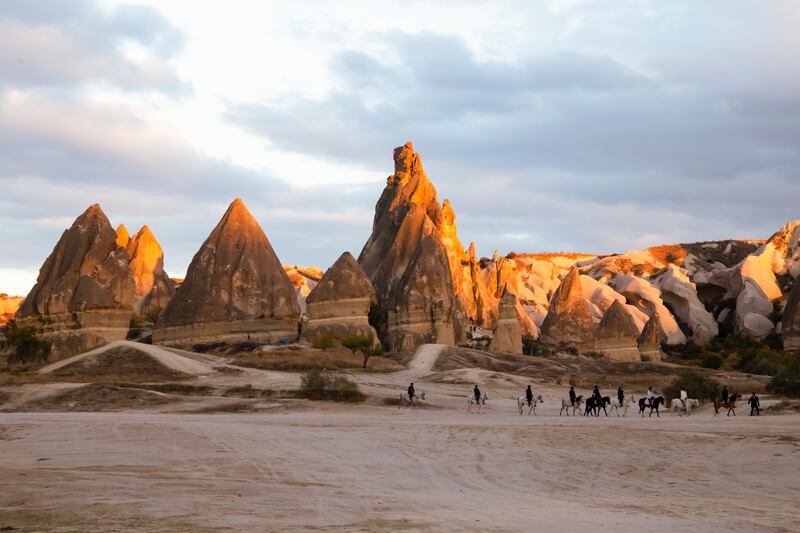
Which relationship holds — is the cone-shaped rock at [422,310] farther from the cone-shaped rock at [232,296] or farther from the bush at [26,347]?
the bush at [26,347]

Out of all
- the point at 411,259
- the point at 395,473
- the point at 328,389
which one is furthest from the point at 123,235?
the point at 395,473

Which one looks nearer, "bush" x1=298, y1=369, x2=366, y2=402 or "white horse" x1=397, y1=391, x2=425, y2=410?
"white horse" x1=397, y1=391, x2=425, y2=410

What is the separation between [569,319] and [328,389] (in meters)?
36.3

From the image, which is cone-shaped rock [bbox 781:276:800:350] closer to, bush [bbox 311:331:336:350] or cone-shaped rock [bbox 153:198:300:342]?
bush [bbox 311:331:336:350]

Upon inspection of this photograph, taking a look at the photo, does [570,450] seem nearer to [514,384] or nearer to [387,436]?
[387,436]

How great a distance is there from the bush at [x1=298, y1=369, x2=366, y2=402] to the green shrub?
38.6ft

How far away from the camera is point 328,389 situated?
25.8 metres

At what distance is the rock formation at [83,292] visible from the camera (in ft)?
137

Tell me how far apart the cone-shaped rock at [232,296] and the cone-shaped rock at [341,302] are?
1056 millimetres

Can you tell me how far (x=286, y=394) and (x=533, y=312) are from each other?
49.5m

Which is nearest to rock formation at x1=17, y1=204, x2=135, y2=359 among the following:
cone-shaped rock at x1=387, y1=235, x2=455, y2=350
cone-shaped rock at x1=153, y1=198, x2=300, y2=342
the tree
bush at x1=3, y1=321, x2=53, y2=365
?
bush at x1=3, y1=321, x2=53, y2=365

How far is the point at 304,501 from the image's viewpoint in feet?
29.8

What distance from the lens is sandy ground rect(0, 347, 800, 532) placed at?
8.13 m

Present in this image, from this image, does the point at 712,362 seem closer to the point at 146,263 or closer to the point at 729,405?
the point at 729,405
